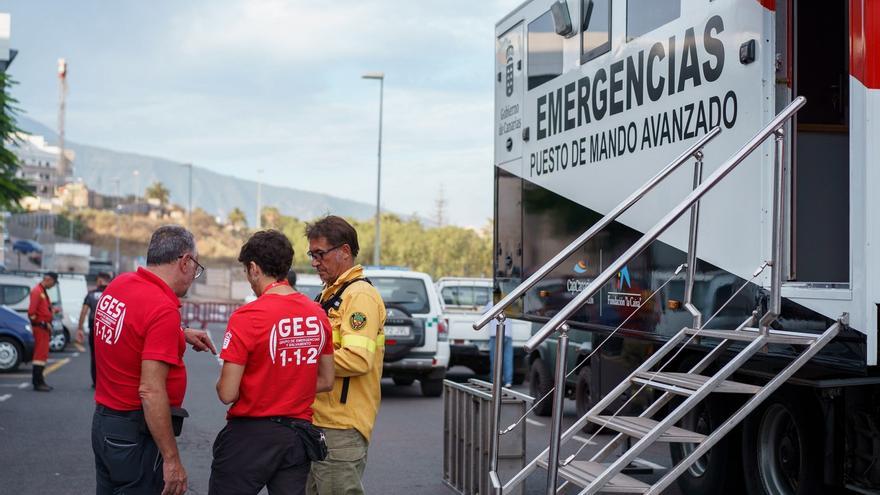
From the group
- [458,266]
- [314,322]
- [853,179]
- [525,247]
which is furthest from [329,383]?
[458,266]

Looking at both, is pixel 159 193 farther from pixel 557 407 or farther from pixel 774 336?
pixel 557 407

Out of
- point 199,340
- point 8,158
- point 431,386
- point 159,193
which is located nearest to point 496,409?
point 199,340

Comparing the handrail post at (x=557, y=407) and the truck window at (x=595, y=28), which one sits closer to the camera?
the handrail post at (x=557, y=407)

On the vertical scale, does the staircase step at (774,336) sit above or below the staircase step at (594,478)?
above

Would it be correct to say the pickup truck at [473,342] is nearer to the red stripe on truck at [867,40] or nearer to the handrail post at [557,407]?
the handrail post at [557,407]

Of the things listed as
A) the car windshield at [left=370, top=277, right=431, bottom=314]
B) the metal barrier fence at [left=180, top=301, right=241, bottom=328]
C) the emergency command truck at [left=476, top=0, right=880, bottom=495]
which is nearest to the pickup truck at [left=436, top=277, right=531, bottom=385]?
the car windshield at [left=370, top=277, right=431, bottom=314]

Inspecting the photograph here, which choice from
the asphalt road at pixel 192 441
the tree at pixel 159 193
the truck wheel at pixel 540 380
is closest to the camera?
the asphalt road at pixel 192 441

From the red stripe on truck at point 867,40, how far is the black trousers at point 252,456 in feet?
10.1

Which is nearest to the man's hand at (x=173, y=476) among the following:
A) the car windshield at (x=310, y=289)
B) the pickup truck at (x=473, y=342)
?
the pickup truck at (x=473, y=342)

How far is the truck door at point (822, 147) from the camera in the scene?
6.50 meters

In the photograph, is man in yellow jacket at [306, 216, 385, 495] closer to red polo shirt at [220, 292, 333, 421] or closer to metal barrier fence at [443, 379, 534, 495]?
red polo shirt at [220, 292, 333, 421]

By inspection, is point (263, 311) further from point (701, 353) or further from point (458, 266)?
point (458, 266)

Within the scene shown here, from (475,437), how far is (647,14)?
10.1ft

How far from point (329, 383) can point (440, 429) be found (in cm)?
863
